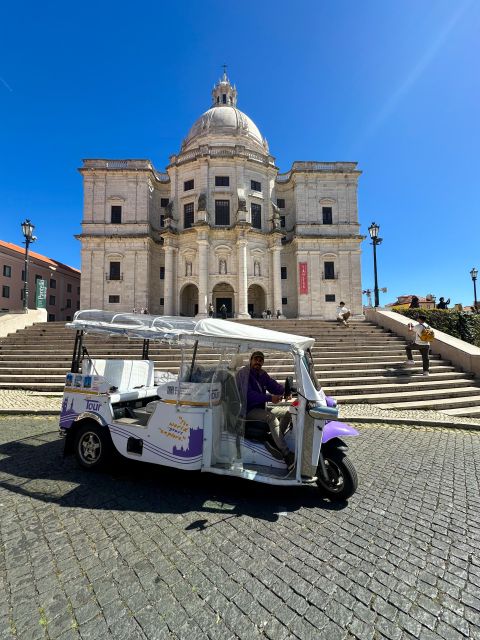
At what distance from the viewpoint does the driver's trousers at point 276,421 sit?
4105 mm

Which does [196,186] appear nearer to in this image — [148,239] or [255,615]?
[148,239]

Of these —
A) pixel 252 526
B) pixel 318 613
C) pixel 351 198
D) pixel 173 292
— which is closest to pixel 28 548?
pixel 252 526

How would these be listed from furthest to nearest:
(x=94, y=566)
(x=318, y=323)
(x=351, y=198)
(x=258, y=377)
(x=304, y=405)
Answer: (x=351, y=198), (x=318, y=323), (x=258, y=377), (x=304, y=405), (x=94, y=566)

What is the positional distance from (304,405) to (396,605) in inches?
76.5

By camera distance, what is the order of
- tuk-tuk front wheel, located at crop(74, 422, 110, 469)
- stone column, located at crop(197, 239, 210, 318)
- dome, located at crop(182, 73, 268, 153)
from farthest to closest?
1. dome, located at crop(182, 73, 268, 153)
2. stone column, located at crop(197, 239, 210, 318)
3. tuk-tuk front wheel, located at crop(74, 422, 110, 469)

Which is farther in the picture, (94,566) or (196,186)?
(196,186)

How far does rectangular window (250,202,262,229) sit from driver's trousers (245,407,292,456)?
30.4 metres

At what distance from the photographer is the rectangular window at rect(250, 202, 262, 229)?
32.4 metres

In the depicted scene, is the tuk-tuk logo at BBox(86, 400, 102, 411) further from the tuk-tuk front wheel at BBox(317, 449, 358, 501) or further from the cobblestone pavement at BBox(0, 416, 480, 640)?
the tuk-tuk front wheel at BBox(317, 449, 358, 501)

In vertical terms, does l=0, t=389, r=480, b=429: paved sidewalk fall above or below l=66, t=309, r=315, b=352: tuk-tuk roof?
below

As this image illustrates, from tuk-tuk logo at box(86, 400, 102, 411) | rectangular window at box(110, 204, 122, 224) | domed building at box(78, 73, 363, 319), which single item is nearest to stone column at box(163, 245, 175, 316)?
domed building at box(78, 73, 363, 319)

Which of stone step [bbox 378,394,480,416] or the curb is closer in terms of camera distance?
the curb

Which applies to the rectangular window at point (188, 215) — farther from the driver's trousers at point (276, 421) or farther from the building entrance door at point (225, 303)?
the driver's trousers at point (276, 421)

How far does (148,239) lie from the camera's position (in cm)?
3266
